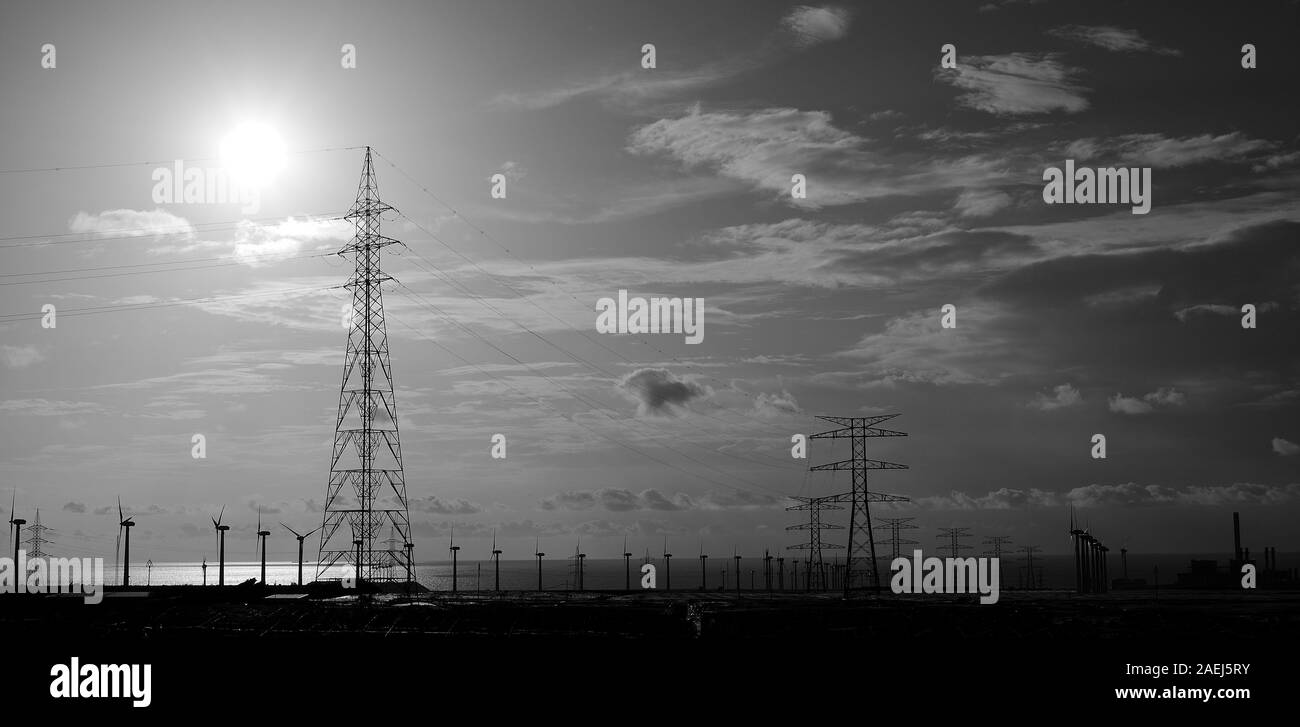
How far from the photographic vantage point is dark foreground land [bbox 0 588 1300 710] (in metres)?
69.4

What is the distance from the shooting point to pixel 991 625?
78.2 meters
